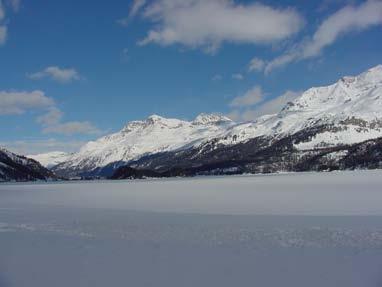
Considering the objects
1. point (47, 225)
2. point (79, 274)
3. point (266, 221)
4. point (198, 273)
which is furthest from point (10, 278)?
point (266, 221)

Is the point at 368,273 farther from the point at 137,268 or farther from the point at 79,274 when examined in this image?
the point at 79,274

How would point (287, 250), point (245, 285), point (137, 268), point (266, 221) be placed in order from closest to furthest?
1. point (245, 285)
2. point (137, 268)
3. point (287, 250)
4. point (266, 221)

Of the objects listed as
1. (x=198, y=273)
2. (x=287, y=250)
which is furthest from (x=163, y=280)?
(x=287, y=250)

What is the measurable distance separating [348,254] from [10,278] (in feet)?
41.6

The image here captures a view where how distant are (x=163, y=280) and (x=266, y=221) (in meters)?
15.8

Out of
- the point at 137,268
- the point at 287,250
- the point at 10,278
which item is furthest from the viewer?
the point at 287,250

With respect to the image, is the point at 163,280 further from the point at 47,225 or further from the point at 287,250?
the point at 47,225

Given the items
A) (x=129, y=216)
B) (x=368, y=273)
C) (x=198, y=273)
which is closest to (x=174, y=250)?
(x=198, y=273)

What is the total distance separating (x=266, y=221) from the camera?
30.6m

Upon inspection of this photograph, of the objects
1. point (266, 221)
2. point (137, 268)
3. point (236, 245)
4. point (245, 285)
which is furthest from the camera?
point (266, 221)

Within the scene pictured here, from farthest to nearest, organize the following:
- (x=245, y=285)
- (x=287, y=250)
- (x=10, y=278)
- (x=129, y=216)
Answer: (x=129, y=216), (x=287, y=250), (x=10, y=278), (x=245, y=285)

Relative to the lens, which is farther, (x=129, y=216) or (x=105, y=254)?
(x=129, y=216)

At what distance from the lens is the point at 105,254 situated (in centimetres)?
2069

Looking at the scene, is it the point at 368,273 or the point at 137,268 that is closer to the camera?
the point at 368,273
